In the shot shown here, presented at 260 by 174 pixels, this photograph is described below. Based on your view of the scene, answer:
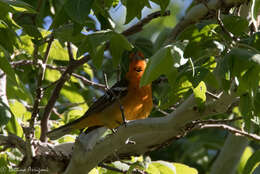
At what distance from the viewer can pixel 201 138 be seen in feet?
23.9

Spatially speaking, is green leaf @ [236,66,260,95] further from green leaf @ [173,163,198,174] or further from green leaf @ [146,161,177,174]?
green leaf @ [173,163,198,174]

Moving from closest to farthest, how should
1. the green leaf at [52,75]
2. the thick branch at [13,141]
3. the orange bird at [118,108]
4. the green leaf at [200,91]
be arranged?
the green leaf at [200,91] → the thick branch at [13,141] → the orange bird at [118,108] → the green leaf at [52,75]

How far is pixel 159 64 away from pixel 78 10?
63 centimetres

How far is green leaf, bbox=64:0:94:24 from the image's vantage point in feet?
8.64

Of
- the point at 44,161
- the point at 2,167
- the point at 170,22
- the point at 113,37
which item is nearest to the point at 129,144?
the point at 44,161

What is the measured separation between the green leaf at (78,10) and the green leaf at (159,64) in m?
0.53

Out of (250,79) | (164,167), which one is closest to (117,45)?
(250,79)

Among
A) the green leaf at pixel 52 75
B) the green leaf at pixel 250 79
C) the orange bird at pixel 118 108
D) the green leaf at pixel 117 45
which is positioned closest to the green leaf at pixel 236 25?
the green leaf at pixel 250 79

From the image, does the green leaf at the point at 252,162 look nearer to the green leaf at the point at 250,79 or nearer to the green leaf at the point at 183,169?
the green leaf at the point at 250,79

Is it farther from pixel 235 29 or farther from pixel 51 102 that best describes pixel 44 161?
pixel 235 29

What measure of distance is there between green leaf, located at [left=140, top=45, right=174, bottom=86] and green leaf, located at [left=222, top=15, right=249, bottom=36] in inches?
16.5

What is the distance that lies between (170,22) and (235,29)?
24.2ft

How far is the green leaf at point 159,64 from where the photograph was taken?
94.2 inches

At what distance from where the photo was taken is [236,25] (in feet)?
8.41
